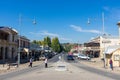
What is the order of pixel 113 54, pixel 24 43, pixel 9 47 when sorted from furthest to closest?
pixel 24 43, pixel 9 47, pixel 113 54

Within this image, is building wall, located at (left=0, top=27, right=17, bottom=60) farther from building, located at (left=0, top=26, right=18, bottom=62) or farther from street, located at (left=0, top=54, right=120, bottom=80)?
street, located at (left=0, top=54, right=120, bottom=80)

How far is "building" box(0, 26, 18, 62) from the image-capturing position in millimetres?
68312

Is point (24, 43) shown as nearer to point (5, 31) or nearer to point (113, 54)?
point (5, 31)

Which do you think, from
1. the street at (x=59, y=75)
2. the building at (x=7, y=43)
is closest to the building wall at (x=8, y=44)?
the building at (x=7, y=43)

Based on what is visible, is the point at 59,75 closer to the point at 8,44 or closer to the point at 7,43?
the point at 7,43

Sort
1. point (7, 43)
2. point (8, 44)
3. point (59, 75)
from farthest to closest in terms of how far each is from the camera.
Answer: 1. point (8, 44)
2. point (7, 43)
3. point (59, 75)

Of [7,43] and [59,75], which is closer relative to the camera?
[59,75]

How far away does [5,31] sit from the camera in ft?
231

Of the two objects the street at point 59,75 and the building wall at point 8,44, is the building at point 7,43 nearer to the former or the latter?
the building wall at point 8,44

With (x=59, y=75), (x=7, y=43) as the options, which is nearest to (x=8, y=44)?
(x=7, y=43)

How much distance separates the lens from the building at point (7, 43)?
224 feet

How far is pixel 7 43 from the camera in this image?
71438 millimetres

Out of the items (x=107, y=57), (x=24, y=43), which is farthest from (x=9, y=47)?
(x=107, y=57)

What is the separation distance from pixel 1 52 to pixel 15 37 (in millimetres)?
14258
